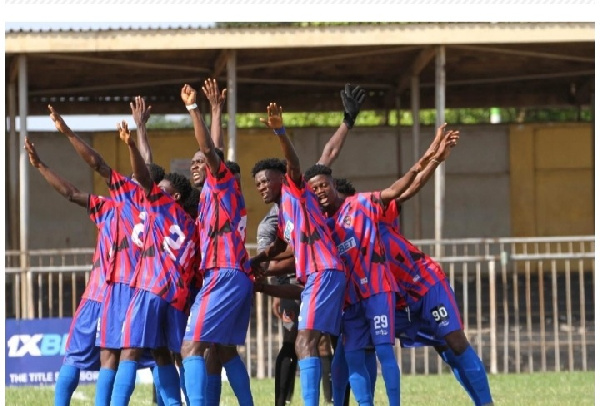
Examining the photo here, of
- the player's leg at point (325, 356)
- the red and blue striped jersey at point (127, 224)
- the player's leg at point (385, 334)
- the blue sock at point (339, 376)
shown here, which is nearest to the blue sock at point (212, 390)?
the red and blue striped jersey at point (127, 224)

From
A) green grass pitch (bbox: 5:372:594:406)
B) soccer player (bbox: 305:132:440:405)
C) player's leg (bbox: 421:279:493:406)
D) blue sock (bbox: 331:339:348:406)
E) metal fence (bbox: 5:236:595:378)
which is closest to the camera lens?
soccer player (bbox: 305:132:440:405)

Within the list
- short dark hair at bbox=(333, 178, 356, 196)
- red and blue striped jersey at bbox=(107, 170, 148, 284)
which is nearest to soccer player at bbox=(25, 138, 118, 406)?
red and blue striped jersey at bbox=(107, 170, 148, 284)

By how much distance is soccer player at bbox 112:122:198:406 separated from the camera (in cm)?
1009

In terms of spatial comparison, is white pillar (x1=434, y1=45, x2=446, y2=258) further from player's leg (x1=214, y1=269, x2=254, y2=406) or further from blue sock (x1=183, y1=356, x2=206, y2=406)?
blue sock (x1=183, y1=356, x2=206, y2=406)

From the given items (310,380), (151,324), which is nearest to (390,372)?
(310,380)

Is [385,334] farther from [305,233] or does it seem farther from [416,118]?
[416,118]

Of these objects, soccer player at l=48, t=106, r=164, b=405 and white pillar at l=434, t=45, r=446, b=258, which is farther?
white pillar at l=434, t=45, r=446, b=258

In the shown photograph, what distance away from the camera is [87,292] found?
11172 mm

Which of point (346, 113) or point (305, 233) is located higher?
point (346, 113)

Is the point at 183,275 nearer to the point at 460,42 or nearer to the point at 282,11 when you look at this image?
the point at 282,11

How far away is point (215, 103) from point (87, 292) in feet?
6.75

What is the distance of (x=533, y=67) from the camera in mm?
26656

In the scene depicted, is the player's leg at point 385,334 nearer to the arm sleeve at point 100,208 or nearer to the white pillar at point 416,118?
the arm sleeve at point 100,208

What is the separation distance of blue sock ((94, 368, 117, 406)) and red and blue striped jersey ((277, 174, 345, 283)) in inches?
62.5
